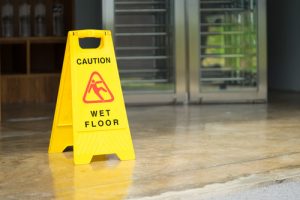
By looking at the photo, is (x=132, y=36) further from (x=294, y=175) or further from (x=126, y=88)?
(x=294, y=175)

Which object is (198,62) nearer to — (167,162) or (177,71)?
(177,71)

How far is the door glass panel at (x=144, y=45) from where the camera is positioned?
23.9 feet

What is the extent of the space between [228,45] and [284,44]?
2.28 meters

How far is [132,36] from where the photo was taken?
24.2 ft

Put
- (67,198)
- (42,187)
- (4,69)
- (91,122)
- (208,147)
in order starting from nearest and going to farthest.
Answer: (67,198) < (42,187) < (91,122) < (208,147) < (4,69)

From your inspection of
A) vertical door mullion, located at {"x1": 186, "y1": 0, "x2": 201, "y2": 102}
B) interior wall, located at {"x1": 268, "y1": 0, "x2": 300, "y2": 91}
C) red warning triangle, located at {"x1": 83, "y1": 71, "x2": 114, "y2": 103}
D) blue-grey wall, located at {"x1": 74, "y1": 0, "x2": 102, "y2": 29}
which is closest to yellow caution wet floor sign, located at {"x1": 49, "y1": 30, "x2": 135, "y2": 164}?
red warning triangle, located at {"x1": 83, "y1": 71, "x2": 114, "y2": 103}

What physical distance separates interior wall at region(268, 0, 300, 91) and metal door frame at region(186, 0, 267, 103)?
79.6 inches

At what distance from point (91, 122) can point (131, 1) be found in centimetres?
398

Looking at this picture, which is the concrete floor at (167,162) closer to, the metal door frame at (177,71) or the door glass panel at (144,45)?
the metal door frame at (177,71)

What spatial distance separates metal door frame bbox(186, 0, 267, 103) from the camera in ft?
23.4

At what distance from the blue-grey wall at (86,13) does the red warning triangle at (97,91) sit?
15.1 ft

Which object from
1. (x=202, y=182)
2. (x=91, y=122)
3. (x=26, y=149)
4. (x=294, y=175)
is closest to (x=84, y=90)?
(x=91, y=122)

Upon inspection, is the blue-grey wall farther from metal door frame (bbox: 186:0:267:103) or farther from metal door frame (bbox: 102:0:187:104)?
metal door frame (bbox: 186:0:267:103)

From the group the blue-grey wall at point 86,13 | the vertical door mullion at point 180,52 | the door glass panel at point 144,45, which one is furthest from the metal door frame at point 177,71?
the blue-grey wall at point 86,13
